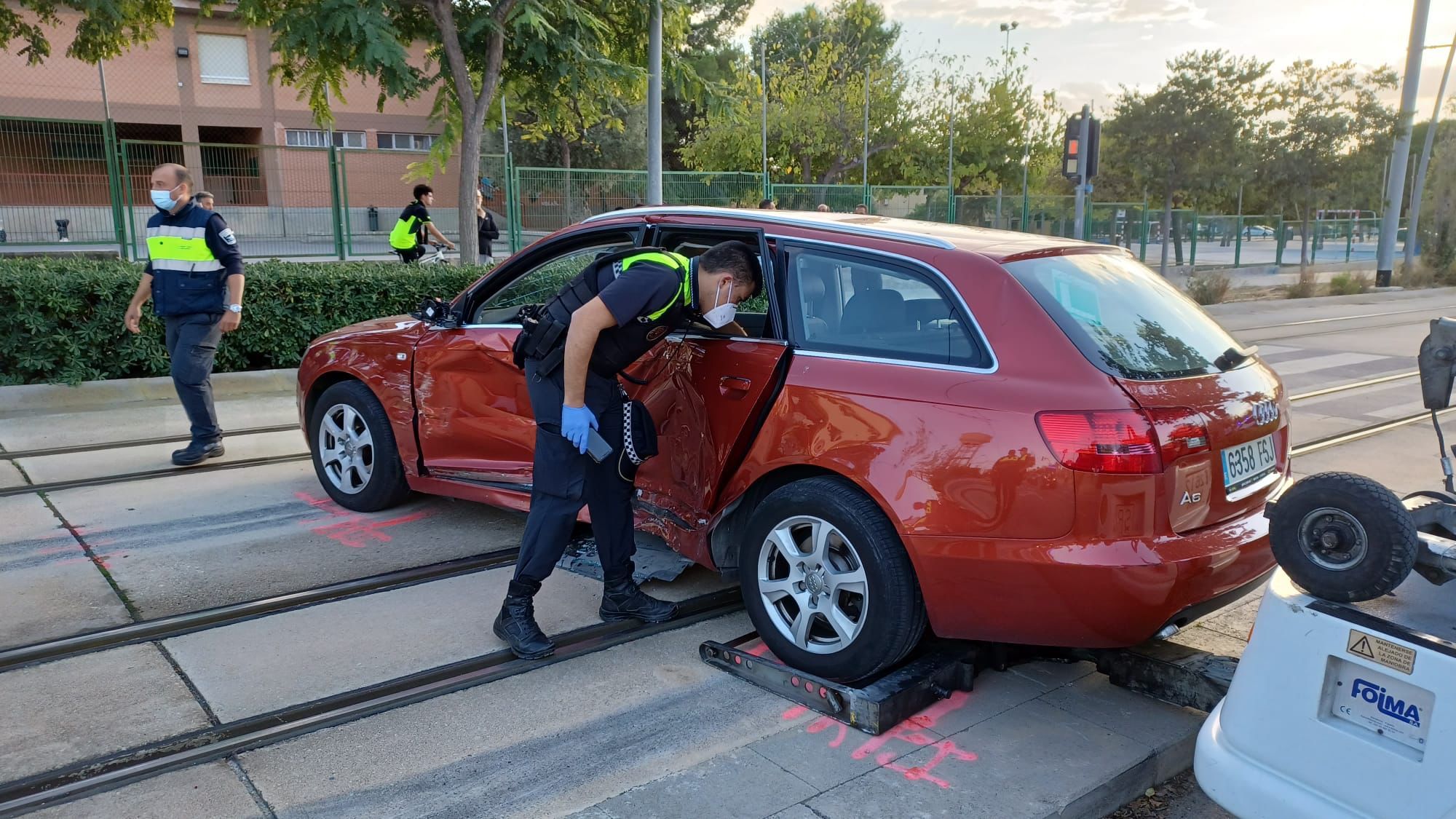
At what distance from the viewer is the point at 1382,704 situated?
2229 mm

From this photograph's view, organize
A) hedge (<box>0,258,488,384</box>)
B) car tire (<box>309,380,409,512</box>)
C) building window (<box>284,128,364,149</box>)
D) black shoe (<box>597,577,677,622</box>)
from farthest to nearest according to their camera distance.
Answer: building window (<box>284,128,364,149</box>) < hedge (<box>0,258,488,384</box>) < car tire (<box>309,380,409,512</box>) < black shoe (<box>597,577,677,622</box>)

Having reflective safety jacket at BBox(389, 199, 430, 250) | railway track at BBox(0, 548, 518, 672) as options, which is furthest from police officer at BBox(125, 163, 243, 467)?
reflective safety jacket at BBox(389, 199, 430, 250)

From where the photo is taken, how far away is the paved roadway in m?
3.10

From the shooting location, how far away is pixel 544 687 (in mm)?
3803

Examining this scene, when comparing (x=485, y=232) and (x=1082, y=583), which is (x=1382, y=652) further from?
(x=485, y=232)

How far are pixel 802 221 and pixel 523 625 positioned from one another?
1.92 meters

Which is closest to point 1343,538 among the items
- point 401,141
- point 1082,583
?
point 1082,583

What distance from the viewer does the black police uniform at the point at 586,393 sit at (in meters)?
3.79

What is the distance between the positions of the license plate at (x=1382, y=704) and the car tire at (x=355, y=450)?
14.7 feet

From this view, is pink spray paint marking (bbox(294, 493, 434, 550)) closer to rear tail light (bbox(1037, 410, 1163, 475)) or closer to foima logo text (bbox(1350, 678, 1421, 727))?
rear tail light (bbox(1037, 410, 1163, 475))

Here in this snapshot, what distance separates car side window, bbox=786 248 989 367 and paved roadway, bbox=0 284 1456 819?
4.23 ft

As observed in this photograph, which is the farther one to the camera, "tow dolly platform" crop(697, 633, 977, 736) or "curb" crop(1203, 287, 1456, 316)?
"curb" crop(1203, 287, 1456, 316)

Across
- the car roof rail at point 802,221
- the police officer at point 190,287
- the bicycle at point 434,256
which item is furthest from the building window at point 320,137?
the car roof rail at point 802,221

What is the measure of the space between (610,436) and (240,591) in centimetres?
193
